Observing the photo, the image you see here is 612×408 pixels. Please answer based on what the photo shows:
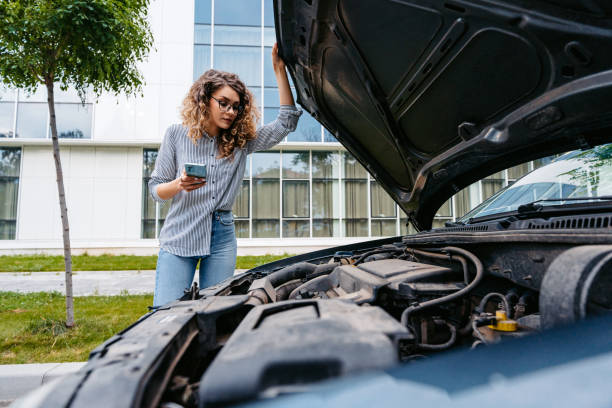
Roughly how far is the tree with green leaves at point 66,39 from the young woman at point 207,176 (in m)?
1.77

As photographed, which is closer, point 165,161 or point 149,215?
point 165,161

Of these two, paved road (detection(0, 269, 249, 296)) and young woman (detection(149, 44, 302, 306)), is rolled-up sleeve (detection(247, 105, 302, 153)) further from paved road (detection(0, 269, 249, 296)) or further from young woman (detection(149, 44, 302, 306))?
paved road (detection(0, 269, 249, 296))

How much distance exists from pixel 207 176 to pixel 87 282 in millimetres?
5805

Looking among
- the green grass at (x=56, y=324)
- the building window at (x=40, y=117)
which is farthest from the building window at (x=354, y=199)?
the building window at (x=40, y=117)

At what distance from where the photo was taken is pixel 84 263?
345 inches

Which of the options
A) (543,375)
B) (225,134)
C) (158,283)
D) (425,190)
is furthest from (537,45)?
(158,283)

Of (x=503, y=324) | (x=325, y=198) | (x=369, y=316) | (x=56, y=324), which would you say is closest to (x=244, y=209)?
(x=325, y=198)

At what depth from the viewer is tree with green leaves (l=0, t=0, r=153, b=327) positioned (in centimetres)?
315

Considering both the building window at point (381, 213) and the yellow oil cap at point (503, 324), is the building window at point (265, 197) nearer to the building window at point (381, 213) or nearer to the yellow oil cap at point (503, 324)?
the building window at point (381, 213)

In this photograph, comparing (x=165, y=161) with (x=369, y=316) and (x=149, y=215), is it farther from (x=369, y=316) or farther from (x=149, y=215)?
(x=149, y=215)

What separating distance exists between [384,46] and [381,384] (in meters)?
1.50

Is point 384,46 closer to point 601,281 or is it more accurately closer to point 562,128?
point 562,128

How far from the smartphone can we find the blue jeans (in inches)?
17.3

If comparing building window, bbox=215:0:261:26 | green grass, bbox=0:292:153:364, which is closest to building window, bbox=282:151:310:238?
building window, bbox=215:0:261:26
